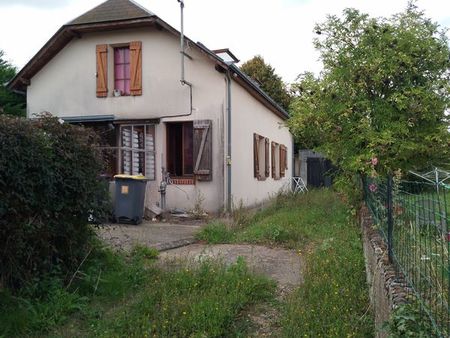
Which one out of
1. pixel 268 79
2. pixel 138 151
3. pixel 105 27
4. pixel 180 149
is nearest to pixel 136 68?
pixel 105 27

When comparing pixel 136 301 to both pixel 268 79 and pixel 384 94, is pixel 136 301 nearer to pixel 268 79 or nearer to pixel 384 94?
pixel 384 94

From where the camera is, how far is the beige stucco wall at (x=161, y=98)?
12031 millimetres

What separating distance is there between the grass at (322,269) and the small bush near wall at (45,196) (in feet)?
A: 8.05

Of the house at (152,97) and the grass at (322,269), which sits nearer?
the grass at (322,269)

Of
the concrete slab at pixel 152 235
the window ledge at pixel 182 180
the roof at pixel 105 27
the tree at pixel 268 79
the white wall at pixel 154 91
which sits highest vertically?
the tree at pixel 268 79

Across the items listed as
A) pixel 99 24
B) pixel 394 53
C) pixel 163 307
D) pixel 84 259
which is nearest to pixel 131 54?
pixel 99 24

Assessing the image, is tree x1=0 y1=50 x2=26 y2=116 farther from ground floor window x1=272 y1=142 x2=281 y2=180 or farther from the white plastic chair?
the white plastic chair

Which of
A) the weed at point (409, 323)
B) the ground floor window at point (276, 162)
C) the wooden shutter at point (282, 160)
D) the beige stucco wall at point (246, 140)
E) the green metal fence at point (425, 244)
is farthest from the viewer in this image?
the wooden shutter at point (282, 160)

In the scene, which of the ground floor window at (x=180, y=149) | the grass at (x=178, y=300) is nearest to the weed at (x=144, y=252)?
the grass at (x=178, y=300)

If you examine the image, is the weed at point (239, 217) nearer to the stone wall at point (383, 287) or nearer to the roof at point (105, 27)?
the roof at point (105, 27)

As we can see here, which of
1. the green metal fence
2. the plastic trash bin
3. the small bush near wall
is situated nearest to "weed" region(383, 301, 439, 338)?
the green metal fence

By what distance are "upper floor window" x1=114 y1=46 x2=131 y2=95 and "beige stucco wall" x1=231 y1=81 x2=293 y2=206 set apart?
119 inches

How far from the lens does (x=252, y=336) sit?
4.11m

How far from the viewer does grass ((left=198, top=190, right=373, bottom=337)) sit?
4.11m
